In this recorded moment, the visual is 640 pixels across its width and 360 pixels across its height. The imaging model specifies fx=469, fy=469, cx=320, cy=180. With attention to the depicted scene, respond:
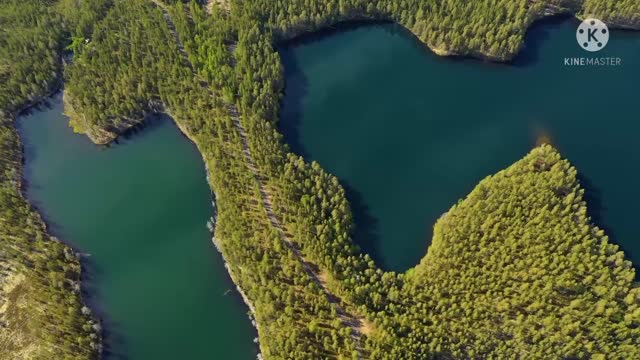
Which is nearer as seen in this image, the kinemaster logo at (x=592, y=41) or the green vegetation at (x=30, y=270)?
the green vegetation at (x=30, y=270)

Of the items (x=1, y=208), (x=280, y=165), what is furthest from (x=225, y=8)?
(x=1, y=208)

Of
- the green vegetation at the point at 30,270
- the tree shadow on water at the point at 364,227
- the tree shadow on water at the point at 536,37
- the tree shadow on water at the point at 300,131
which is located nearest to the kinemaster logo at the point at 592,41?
the tree shadow on water at the point at 536,37

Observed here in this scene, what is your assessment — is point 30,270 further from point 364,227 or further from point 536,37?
point 536,37

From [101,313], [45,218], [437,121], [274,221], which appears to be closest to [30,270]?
[45,218]

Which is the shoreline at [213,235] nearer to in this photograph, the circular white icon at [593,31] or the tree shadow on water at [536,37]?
the tree shadow on water at [536,37]

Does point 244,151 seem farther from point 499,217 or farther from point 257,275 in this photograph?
point 499,217
